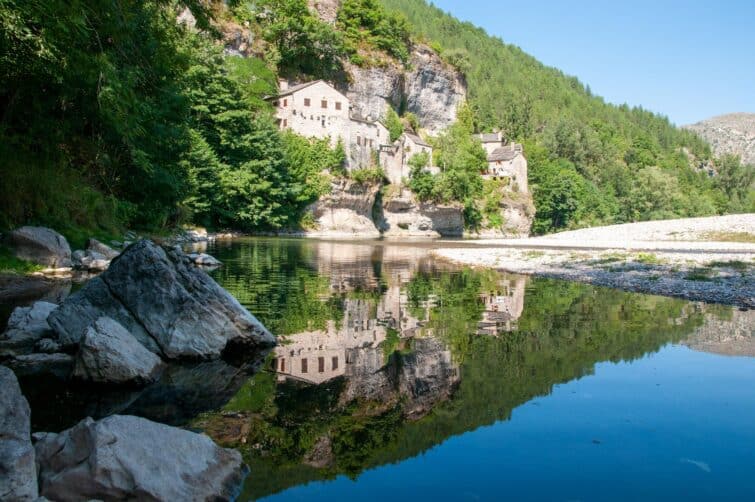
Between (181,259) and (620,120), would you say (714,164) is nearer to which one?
(620,120)

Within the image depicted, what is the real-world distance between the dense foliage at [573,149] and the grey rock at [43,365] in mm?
99498

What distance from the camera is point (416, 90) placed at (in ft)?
312

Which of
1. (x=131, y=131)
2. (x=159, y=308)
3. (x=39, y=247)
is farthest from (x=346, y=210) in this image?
(x=159, y=308)

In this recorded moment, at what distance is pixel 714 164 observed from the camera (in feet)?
635

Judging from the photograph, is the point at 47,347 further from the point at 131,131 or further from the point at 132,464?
the point at 132,464

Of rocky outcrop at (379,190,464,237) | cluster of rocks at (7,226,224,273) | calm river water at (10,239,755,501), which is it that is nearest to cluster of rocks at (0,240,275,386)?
calm river water at (10,239,755,501)

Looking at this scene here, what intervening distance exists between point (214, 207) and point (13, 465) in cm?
5187

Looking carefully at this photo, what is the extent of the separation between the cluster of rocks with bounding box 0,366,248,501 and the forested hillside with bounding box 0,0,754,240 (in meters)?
5.79

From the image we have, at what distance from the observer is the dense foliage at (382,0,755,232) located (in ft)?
355

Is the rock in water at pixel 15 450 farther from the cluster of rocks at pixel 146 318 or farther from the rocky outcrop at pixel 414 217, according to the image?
the rocky outcrop at pixel 414 217

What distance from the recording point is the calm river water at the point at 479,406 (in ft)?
19.4

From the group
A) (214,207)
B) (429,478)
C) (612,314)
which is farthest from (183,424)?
(214,207)

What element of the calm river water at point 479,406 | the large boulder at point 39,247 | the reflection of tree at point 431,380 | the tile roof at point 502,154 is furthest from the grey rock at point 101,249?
the tile roof at point 502,154

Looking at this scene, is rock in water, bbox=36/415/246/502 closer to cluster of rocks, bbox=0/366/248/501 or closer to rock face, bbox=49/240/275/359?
cluster of rocks, bbox=0/366/248/501
